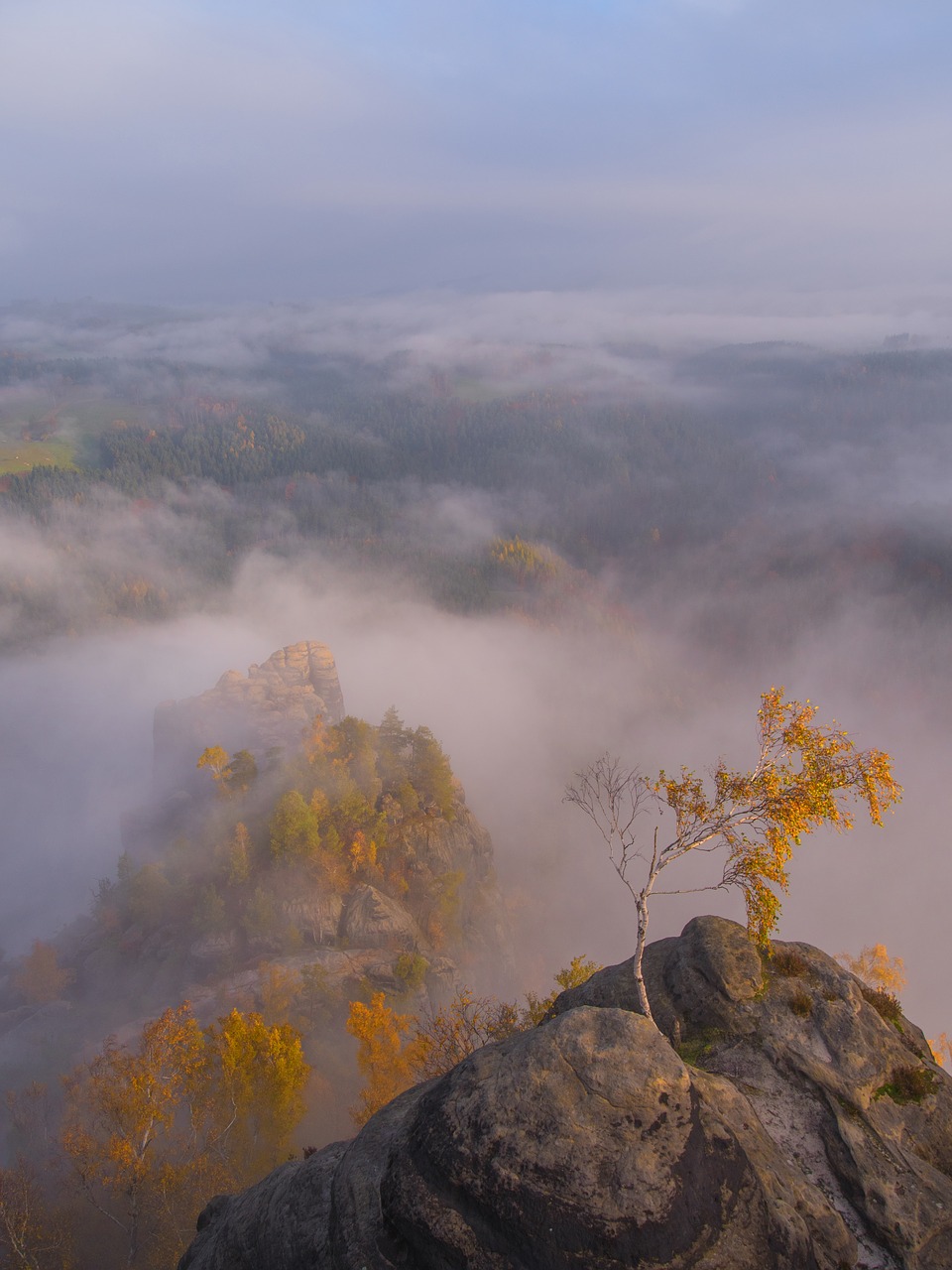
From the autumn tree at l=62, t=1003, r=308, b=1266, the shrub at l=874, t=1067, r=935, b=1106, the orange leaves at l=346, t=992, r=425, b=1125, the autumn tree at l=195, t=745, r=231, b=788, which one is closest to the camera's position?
the shrub at l=874, t=1067, r=935, b=1106

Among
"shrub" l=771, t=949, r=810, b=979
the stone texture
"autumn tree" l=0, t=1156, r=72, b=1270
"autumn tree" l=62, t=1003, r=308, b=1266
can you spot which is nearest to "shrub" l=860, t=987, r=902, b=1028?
"shrub" l=771, t=949, r=810, b=979

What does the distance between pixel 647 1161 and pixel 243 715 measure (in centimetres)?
8288

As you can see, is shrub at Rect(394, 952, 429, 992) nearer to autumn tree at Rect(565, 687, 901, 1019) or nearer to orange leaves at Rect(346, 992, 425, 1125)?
orange leaves at Rect(346, 992, 425, 1125)

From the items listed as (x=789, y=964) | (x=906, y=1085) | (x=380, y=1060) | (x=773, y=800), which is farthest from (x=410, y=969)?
(x=773, y=800)

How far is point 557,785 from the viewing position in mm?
142125

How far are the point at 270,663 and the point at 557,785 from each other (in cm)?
7169

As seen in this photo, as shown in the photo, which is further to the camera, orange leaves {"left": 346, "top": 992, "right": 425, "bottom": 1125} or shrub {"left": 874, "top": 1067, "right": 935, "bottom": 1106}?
orange leaves {"left": 346, "top": 992, "right": 425, "bottom": 1125}

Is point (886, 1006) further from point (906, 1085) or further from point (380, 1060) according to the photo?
point (380, 1060)

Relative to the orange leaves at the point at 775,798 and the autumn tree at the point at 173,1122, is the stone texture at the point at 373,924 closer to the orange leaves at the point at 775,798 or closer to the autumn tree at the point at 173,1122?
the autumn tree at the point at 173,1122

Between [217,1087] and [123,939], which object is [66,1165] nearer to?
[217,1087]

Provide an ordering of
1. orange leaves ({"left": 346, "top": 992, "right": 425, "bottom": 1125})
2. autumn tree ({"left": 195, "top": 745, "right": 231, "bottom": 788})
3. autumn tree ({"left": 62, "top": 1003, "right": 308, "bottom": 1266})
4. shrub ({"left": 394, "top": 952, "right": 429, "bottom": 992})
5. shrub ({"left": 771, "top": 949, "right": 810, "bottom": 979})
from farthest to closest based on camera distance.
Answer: autumn tree ({"left": 195, "top": 745, "right": 231, "bottom": 788})
shrub ({"left": 394, "top": 952, "right": 429, "bottom": 992})
orange leaves ({"left": 346, "top": 992, "right": 425, "bottom": 1125})
autumn tree ({"left": 62, "top": 1003, "right": 308, "bottom": 1266})
shrub ({"left": 771, "top": 949, "right": 810, "bottom": 979})

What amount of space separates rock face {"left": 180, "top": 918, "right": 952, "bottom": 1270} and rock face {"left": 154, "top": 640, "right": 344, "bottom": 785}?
67411 millimetres

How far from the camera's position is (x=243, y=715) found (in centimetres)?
8850

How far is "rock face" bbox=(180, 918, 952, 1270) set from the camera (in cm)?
1302
